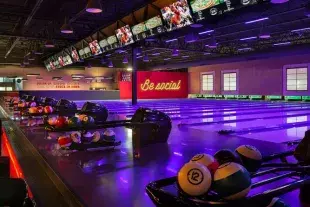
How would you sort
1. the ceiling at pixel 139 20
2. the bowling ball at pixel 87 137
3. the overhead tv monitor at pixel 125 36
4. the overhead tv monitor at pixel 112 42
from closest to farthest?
1. the bowling ball at pixel 87 137
2. the ceiling at pixel 139 20
3. the overhead tv monitor at pixel 125 36
4. the overhead tv monitor at pixel 112 42

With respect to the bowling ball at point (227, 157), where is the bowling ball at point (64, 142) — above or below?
below

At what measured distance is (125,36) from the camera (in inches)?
414

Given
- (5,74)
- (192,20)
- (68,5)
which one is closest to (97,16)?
(68,5)

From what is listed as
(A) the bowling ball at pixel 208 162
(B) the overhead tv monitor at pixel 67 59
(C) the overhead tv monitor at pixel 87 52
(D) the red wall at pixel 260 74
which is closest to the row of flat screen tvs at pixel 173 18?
(C) the overhead tv monitor at pixel 87 52

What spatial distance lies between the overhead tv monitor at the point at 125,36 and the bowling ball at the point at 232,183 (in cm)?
889

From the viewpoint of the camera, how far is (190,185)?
65.9 inches

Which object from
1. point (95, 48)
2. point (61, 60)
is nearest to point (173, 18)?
point (95, 48)

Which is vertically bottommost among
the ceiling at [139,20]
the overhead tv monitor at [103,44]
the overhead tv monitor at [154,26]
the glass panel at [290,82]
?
the glass panel at [290,82]

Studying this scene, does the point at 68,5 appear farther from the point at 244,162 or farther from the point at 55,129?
the point at 244,162

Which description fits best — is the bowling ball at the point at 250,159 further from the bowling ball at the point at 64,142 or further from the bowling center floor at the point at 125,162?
the bowling ball at the point at 64,142

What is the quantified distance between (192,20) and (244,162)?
4963 millimetres

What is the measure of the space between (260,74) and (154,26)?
13041 mm

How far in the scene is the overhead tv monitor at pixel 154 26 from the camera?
821 centimetres

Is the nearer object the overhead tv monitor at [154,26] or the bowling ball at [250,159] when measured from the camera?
the bowling ball at [250,159]
